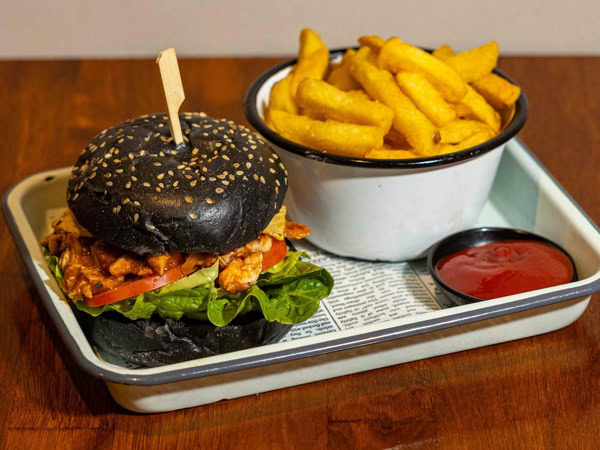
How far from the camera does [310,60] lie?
6.65ft

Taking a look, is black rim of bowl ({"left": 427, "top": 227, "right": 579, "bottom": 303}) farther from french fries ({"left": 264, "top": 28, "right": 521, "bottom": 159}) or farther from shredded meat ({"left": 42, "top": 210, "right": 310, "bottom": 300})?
shredded meat ({"left": 42, "top": 210, "right": 310, "bottom": 300})

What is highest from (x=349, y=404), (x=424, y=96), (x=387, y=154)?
(x=424, y=96)

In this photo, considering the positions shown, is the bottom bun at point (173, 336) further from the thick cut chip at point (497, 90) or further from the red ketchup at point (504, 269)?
the thick cut chip at point (497, 90)

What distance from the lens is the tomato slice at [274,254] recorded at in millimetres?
1646

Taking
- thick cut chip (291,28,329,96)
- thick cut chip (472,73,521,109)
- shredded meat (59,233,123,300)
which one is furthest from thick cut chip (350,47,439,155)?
shredded meat (59,233,123,300)

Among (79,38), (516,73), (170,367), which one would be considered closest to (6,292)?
(170,367)

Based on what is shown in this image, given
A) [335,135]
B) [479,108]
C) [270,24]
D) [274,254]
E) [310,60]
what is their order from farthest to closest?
[270,24] → [310,60] → [479,108] → [335,135] → [274,254]

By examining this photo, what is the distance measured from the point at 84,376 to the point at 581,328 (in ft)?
3.63

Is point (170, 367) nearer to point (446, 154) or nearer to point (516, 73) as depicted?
point (446, 154)

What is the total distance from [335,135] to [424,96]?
24 cm

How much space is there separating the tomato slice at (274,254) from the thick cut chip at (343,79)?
50 cm

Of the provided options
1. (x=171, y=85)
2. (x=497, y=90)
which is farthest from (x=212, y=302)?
(x=497, y=90)

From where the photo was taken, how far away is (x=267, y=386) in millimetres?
1559

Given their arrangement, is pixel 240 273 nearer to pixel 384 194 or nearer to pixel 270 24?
pixel 384 194
